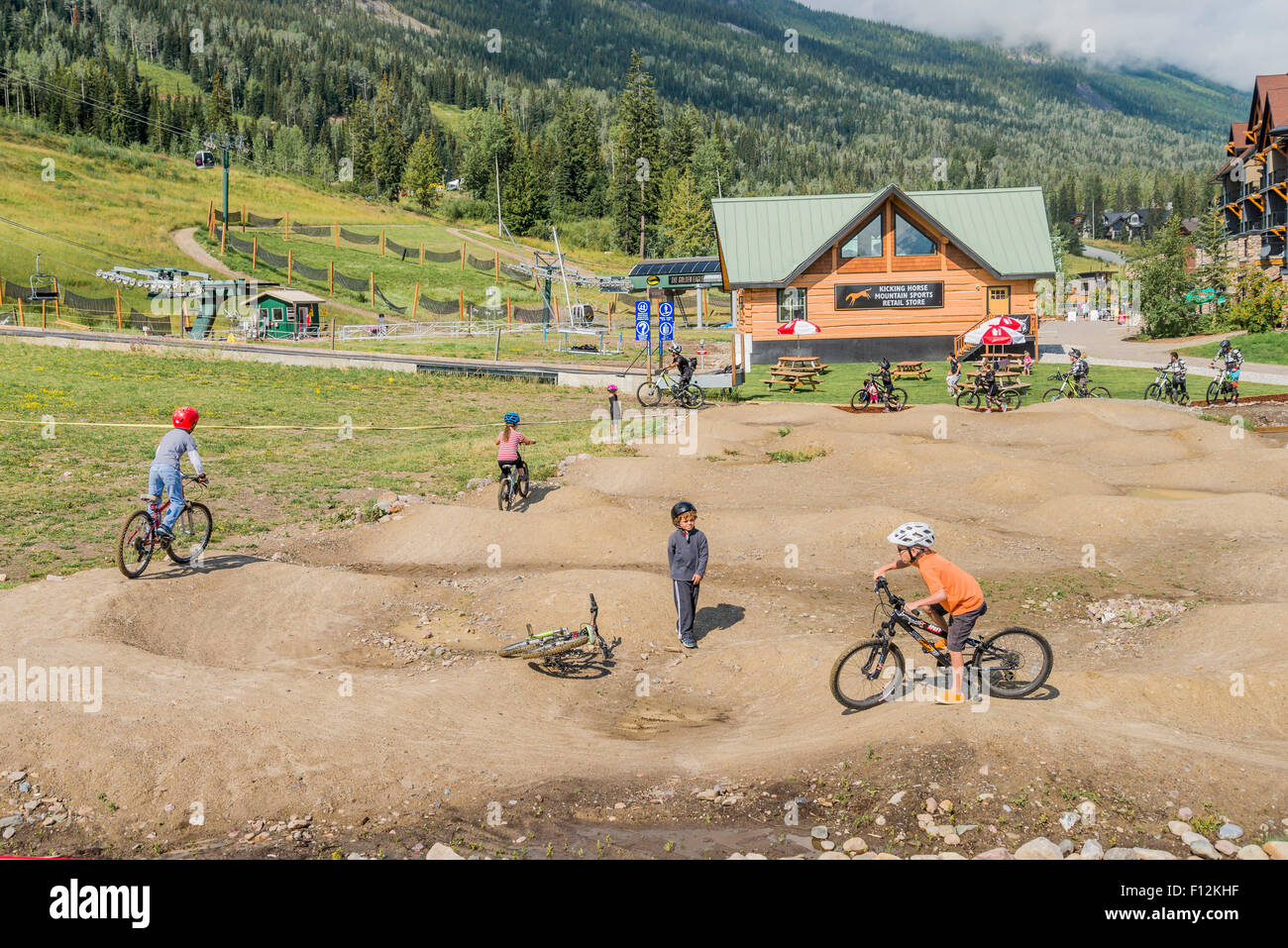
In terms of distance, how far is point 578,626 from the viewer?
13.6 metres

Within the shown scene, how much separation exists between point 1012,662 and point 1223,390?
29759 mm

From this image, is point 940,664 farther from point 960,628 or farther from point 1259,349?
point 1259,349

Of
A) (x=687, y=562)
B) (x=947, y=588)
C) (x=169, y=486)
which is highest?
(x=169, y=486)

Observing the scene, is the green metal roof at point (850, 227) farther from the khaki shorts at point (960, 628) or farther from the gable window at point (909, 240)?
the khaki shorts at point (960, 628)

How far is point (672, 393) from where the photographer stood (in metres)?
35.9

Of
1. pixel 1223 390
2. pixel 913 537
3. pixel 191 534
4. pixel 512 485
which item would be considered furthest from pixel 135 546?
pixel 1223 390

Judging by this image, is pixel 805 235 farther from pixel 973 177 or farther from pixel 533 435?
pixel 973 177

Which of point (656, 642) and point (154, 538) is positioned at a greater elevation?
point (154, 538)

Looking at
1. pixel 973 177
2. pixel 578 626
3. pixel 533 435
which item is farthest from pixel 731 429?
pixel 973 177

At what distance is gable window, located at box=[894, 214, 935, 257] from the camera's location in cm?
5016

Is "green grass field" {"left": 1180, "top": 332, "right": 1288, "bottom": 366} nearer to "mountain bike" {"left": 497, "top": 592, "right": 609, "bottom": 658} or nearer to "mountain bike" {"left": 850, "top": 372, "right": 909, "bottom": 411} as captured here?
"mountain bike" {"left": 850, "top": 372, "right": 909, "bottom": 411}

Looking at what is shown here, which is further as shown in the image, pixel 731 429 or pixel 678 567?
pixel 731 429

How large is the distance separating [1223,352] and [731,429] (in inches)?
734
